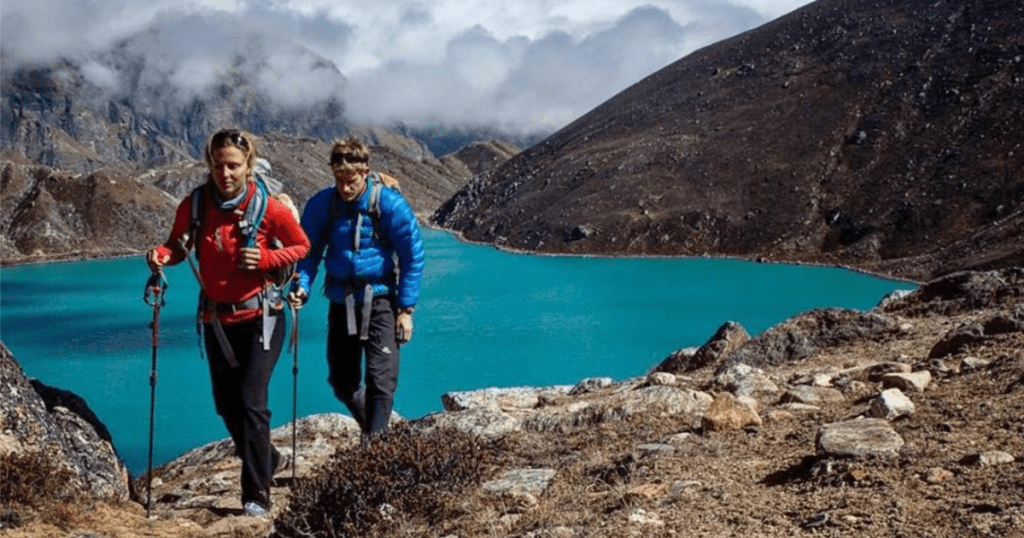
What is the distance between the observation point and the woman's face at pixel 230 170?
19.1ft

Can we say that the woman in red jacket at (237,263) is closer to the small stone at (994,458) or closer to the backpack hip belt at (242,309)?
the backpack hip belt at (242,309)

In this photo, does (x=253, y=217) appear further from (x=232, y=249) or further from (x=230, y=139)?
(x=230, y=139)

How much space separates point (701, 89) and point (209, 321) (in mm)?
103064

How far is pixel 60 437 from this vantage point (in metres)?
6.62

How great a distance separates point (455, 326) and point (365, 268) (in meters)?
35.1

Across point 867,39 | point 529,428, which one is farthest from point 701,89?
point 529,428

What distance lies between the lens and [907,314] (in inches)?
495

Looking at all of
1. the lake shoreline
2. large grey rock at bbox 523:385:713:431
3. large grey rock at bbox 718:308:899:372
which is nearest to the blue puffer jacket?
large grey rock at bbox 523:385:713:431

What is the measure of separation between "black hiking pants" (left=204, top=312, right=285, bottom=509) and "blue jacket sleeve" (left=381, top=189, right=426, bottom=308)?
86 cm

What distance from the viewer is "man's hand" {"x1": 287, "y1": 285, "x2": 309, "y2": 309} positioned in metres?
6.50

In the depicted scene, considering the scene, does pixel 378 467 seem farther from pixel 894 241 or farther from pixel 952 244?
pixel 894 241

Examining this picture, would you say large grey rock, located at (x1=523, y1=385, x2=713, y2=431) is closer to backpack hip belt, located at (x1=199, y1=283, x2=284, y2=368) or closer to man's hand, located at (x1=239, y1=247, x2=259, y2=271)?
backpack hip belt, located at (x1=199, y1=283, x2=284, y2=368)

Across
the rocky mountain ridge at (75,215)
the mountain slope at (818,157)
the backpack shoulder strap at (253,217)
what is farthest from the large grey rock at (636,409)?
the rocky mountain ridge at (75,215)

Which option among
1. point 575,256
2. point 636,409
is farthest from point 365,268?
point 575,256
